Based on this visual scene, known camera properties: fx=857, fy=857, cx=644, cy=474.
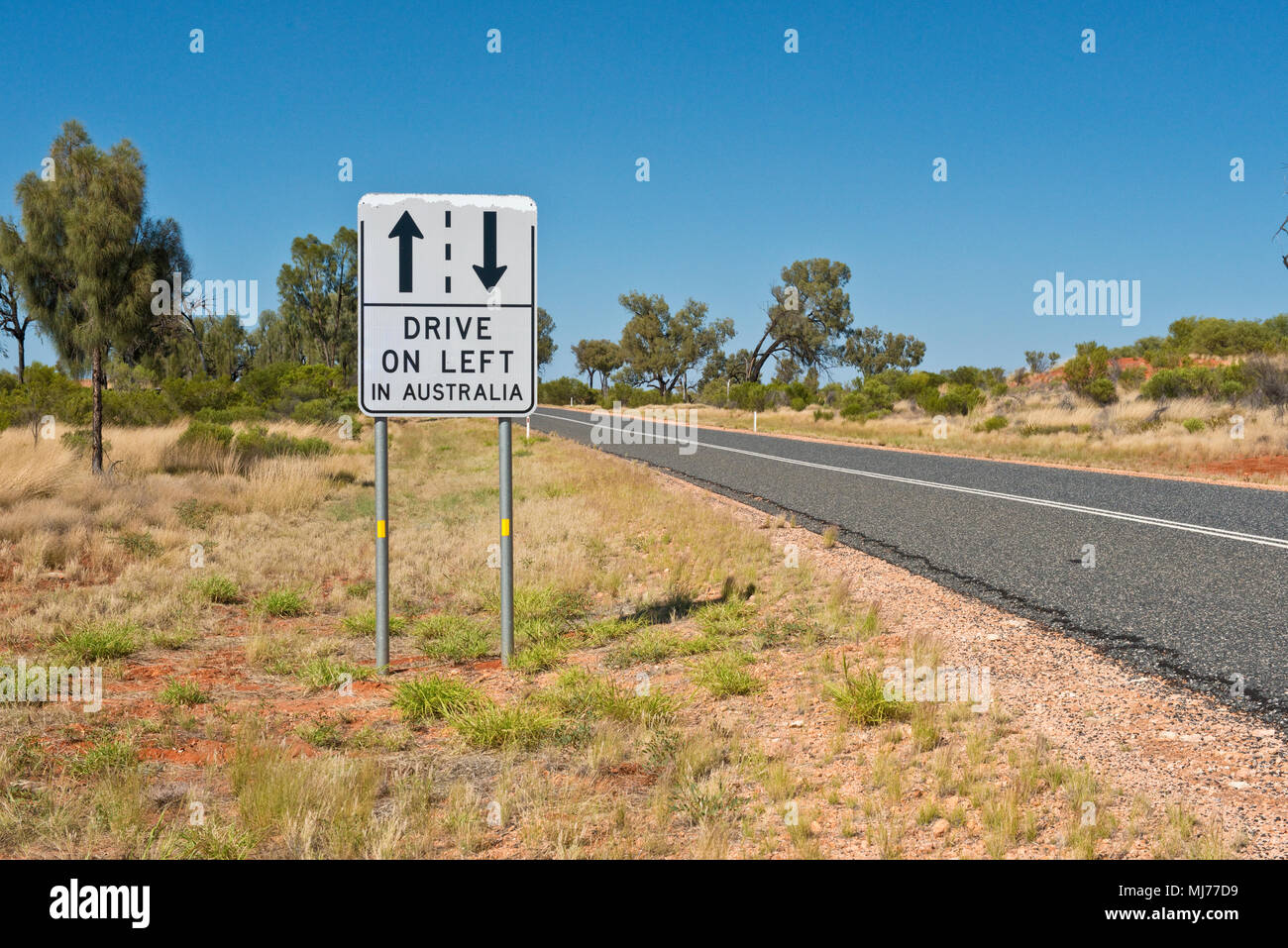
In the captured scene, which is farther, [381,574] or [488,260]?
[381,574]

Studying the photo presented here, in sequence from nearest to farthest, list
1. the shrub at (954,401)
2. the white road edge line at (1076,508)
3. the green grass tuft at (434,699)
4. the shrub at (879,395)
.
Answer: the green grass tuft at (434,699) → the white road edge line at (1076,508) → the shrub at (954,401) → the shrub at (879,395)

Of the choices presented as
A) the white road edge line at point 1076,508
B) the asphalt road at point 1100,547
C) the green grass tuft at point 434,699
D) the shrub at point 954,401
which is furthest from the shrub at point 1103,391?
the green grass tuft at point 434,699

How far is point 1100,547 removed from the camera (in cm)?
886

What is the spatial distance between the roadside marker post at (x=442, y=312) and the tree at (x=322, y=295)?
1939 inches

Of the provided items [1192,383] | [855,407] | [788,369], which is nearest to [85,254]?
[1192,383]

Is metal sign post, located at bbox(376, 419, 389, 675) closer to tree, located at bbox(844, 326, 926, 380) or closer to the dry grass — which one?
the dry grass

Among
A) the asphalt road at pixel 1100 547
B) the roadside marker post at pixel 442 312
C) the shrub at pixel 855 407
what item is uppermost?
the shrub at pixel 855 407

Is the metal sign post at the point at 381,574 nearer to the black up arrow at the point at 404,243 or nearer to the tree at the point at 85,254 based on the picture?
the black up arrow at the point at 404,243

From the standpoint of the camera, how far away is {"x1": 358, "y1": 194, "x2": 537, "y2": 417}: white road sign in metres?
5.42

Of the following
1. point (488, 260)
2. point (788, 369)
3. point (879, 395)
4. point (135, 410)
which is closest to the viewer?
point (488, 260)

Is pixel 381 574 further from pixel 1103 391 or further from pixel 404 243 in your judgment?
pixel 1103 391

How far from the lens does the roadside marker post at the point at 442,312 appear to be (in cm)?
542

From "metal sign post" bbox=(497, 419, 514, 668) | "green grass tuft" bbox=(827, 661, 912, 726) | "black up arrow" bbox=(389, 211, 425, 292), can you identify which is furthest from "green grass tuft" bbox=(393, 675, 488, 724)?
"black up arrow" bbox=(389, 211, 425, 292)

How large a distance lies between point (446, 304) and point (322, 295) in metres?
51.7
